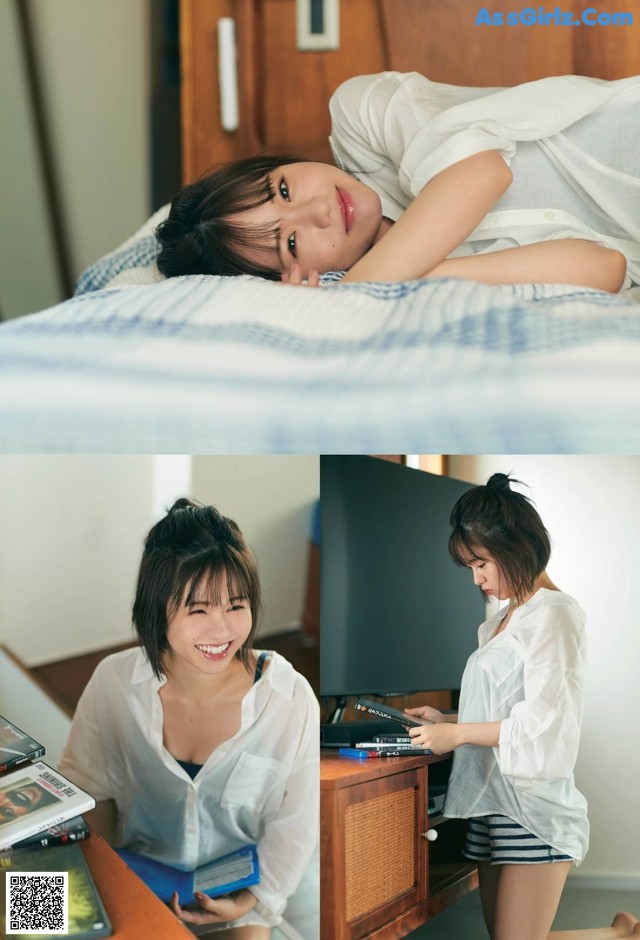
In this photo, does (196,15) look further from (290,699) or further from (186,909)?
(186,909)

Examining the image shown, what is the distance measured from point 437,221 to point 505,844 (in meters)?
0.67

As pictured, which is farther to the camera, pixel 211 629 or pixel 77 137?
pixel 77 137

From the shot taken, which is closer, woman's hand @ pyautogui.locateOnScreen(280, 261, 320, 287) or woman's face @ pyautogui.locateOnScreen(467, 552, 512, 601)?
woman's face @ pyautogui.locateOnScreen(467, 552, 512, 601)

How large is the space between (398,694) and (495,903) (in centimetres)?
19

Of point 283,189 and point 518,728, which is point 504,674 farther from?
point 283,189

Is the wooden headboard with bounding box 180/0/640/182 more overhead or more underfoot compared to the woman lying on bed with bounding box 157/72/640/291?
more overhead

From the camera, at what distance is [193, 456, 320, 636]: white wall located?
28.8 inches

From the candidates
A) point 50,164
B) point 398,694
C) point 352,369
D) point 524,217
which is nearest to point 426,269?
point 524,217

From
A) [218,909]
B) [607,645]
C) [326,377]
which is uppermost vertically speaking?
[326,377]

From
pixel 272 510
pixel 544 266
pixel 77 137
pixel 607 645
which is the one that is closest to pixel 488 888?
pixel 607 645

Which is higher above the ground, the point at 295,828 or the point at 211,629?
the point at 211,629

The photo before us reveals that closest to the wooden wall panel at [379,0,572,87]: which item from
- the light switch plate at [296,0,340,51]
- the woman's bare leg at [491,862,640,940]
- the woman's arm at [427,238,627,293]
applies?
the light switch plate at [296,0,340,51]

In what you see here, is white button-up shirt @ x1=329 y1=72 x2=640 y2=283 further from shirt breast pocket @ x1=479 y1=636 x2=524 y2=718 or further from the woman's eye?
shirt breast pocket @ x1=479 y1=636 x2=524 y2=718

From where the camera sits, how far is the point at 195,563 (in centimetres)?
80
